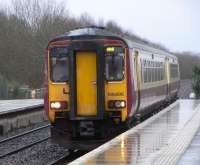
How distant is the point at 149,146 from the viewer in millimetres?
12453

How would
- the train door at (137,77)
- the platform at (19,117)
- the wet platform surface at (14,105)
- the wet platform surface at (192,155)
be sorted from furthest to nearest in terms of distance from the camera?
1. the wet platform surface at (14,105)
2. the platform at (19,117)
3. the train door at (137,77)
4. the wet platform surface at (192,155)

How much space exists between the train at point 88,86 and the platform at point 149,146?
0.78m

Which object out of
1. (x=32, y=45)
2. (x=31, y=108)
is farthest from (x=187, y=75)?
(x=31, y=108)

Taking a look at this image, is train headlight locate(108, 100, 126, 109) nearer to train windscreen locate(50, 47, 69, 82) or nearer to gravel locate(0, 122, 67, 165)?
train windscreen locate(50, 47, 69, 82)

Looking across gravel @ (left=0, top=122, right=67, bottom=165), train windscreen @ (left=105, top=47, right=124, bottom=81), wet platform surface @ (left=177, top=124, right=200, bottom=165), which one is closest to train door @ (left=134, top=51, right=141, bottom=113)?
train windscreen @ (left=105, top=47, right=124, bottom=81)

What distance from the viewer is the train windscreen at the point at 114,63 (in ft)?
50.6

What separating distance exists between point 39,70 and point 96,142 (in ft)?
126

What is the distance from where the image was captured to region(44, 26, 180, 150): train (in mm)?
15180

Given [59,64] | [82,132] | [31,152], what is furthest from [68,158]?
[59,64]

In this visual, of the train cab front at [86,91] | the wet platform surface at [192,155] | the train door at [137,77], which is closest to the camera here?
the wet platform surface at [192,155]

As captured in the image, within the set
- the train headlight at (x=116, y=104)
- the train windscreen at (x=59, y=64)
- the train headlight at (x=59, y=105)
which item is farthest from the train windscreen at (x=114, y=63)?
the train headlight at (x=59, y=105)

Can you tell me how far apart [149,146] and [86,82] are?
336cm

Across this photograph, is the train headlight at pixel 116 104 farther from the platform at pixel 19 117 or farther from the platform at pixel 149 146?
the platform at pixel 19 117

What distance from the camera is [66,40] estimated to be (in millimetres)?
15477
